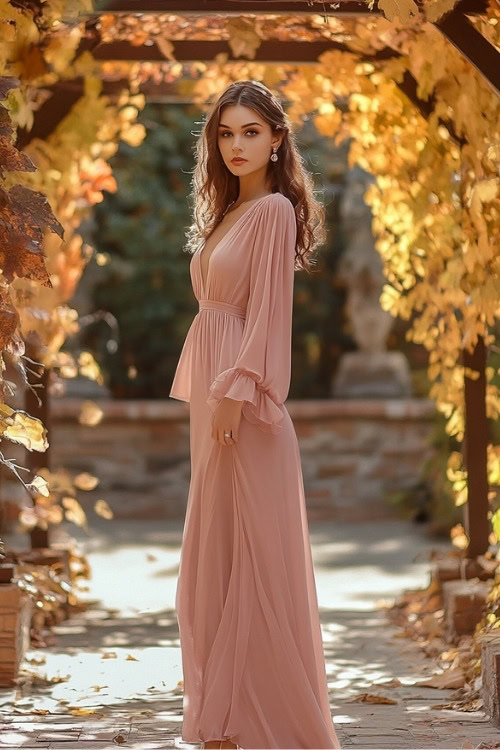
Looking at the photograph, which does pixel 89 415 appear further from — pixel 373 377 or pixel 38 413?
pixel 373 377

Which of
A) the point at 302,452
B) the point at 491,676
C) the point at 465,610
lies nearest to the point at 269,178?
the point at 491,676

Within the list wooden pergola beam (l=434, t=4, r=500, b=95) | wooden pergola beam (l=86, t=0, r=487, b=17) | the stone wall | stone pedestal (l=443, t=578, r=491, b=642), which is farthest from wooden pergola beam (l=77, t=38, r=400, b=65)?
the stone wall

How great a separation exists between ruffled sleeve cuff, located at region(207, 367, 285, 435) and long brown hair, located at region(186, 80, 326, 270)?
466mm

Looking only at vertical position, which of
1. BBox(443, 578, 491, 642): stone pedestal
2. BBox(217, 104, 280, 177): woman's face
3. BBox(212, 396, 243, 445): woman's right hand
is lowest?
BBox(443, 578, 491, 642): stone pedestal

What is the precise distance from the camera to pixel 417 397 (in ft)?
36.0

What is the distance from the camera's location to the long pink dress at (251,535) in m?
2.95

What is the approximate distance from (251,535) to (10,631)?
1.66 meters

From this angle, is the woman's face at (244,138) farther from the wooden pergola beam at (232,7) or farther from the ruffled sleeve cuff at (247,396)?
the wooden pergola beam at (232,7)

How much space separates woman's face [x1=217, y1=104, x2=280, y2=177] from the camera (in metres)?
3.08

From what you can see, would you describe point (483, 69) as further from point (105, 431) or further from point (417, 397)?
point (417, 397)

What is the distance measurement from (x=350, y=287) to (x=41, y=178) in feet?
20.2

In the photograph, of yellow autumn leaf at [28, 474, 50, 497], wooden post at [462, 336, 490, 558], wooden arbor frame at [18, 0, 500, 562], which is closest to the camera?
yellow autumn leaf at [28, 474, 50, 497]

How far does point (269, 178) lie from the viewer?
3.18 metres

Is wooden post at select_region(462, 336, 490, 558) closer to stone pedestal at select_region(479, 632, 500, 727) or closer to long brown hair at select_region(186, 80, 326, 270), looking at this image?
stone pedestal at select_region(479, 632, 500, 727)
